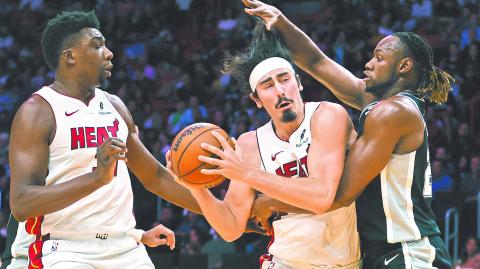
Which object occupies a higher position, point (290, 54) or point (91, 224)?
point (290, 54)

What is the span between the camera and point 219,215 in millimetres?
4770

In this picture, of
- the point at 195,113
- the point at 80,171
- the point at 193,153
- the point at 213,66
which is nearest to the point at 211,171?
the point at 193,153

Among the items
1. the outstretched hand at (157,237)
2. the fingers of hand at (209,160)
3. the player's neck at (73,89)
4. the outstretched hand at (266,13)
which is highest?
the outstretched hand at (266,13)

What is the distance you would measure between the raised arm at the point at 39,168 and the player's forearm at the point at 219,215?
577 mm

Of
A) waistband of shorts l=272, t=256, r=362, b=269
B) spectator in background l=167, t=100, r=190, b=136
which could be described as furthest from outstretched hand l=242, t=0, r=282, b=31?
spectator in background l=167, t=100, r=190, b=136

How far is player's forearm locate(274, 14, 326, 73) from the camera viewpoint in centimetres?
530

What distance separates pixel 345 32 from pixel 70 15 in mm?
10090

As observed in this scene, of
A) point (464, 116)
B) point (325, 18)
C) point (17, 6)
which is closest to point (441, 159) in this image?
point (464, 116)

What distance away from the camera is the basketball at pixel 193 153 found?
436cm

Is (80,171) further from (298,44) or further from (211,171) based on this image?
(298,44)

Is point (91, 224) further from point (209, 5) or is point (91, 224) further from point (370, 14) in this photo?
point (209, 5)

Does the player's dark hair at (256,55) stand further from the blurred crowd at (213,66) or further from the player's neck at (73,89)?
the blurred crowd at (213,66)

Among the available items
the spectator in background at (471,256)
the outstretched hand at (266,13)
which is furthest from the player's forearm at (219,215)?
the spectator in background at (471,256)

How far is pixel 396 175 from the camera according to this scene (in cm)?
455
